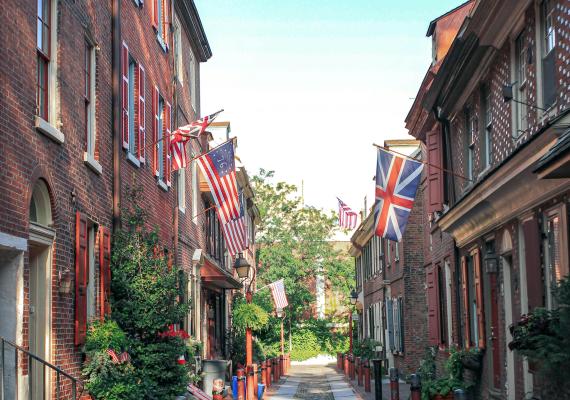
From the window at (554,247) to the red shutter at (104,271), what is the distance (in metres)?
6.02

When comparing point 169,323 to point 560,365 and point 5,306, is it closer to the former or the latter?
point 5,306

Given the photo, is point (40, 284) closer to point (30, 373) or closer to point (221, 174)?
point (30, 373)

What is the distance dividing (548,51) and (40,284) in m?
6.64

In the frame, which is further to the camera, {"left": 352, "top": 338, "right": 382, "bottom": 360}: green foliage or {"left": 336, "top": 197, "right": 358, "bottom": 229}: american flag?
{"left": 336, "top": 197, "right": 358, "bottom": 229}: american flag

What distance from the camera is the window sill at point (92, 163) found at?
1328cm

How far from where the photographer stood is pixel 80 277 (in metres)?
12.8

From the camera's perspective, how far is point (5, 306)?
10.1m

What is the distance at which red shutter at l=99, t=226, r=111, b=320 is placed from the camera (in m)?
14.1

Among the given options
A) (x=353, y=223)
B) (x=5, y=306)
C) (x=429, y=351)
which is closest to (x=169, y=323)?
(x=5, y=306)

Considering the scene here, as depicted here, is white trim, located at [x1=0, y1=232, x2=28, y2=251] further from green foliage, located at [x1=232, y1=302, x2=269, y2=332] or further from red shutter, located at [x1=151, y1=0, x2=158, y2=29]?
green foliage, located at [x1=232, y1=302, x2=269, y2=332]

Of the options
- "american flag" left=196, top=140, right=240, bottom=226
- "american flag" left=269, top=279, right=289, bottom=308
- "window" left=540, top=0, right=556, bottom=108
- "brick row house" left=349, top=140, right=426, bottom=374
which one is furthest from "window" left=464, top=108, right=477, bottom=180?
"american flag" left=269, top=279, right=289, bottom=308

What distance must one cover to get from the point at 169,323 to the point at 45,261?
392cm

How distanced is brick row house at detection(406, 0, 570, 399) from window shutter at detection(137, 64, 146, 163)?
5.46 m

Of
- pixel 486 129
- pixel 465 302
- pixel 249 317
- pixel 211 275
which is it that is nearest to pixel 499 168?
pixel 486 129
